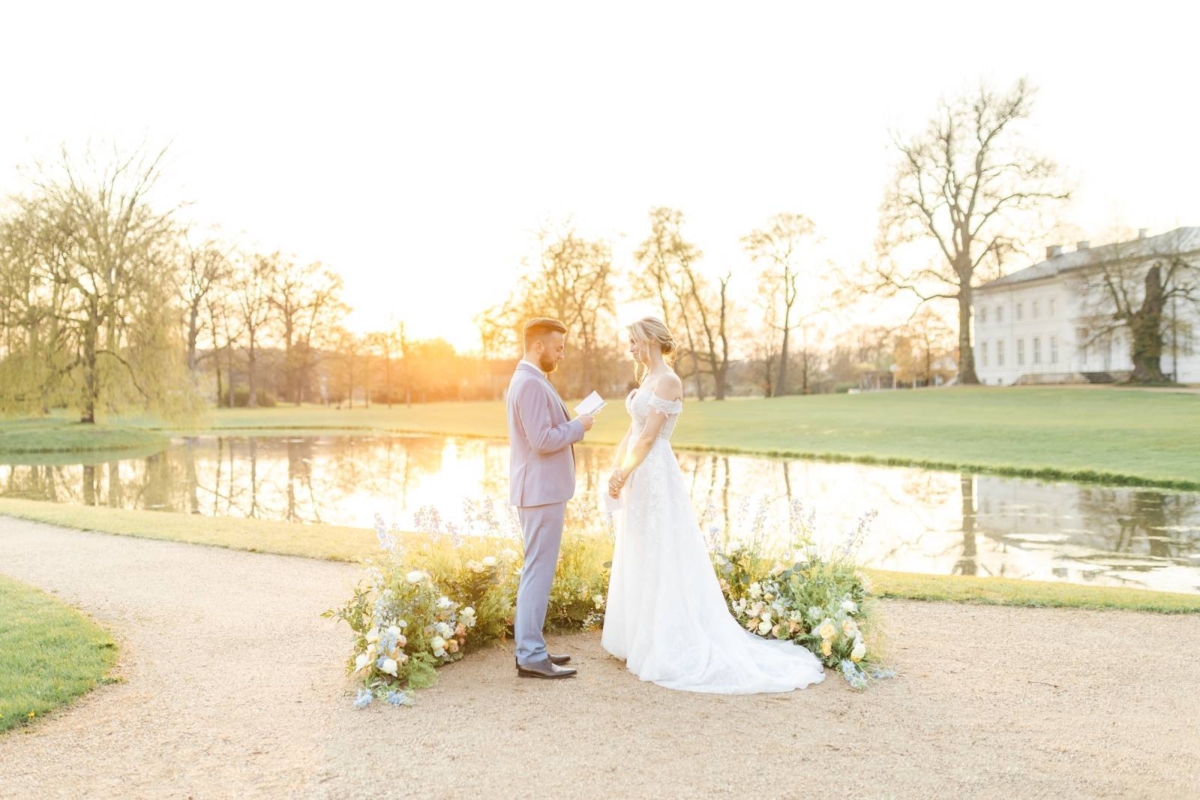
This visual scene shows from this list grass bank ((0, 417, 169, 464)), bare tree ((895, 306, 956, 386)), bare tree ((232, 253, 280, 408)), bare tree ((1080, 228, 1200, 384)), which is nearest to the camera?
grass bank ((0, 417, 169, 464))

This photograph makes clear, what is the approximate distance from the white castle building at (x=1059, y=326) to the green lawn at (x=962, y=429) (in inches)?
302

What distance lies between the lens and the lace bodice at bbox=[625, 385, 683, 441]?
5.34 meters

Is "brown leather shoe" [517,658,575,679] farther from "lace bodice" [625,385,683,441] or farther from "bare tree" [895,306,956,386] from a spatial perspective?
"bare tree" [895,306,956,386]

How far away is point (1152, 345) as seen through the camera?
40.9m

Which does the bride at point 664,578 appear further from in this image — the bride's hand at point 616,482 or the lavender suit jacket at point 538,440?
the lavender suit jacket at point 538,440

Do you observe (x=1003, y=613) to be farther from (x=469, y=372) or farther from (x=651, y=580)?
(x=469, y=372)

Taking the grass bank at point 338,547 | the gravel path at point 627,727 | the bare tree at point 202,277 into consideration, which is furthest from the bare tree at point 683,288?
the gravel path at point 627,727

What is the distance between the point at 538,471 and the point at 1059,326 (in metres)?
64.0

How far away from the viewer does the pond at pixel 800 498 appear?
31.9 ft

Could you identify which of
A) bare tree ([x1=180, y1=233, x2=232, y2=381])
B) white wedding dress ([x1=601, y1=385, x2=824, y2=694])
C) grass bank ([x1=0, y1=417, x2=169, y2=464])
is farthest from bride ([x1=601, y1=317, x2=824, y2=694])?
bare tree ([x1=180, y1=233, x2=232, y2=381])

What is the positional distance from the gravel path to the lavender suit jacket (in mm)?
1187

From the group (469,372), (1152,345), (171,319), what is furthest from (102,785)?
(469,372)

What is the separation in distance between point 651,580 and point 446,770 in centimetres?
→ 188

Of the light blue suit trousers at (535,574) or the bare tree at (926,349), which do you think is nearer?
the light blue suit trousers at (535,574)
